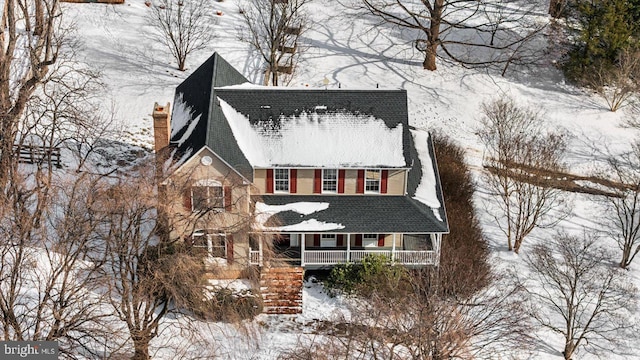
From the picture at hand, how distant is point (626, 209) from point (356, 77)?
19425 mm

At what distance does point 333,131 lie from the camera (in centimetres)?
3634

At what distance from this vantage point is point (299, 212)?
118 ft

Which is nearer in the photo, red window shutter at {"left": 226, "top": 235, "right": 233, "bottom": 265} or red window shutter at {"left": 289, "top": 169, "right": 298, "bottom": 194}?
red window shutter at {"left": 226, "top": 235, "right": 233, "bottom": 265}

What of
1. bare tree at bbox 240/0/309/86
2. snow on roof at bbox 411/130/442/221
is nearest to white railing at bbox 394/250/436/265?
snow on roof at bbox 411/130/442/221

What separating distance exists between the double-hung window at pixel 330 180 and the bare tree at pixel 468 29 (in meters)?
20.5

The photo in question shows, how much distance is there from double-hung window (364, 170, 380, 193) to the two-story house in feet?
0.16

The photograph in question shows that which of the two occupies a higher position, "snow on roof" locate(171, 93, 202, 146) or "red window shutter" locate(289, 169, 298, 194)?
"snow on roof" locate(171, 93, 202, 146)

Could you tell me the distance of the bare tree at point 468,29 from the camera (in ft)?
177

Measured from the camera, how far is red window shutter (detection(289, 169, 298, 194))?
36125 millimetres

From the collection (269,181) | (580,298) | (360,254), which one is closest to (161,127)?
(269,181)

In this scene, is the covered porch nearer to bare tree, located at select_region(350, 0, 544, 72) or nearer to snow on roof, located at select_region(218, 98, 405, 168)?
snow on roof, located at select_region(218, 98, 405, 168)

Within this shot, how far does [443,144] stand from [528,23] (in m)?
16.5

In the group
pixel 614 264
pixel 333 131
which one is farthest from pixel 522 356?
pixel 333 131

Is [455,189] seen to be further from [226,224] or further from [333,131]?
[226,224]
